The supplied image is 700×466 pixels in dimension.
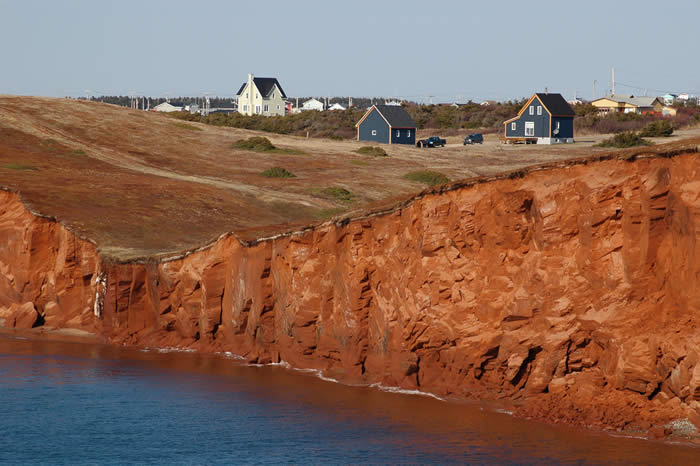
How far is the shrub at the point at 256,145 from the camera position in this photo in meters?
88.3

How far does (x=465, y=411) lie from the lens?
26.8 meters

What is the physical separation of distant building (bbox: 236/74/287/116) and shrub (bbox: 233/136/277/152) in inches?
3110

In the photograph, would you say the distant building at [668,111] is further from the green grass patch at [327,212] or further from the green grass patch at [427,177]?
the green grass patch at [327,212]

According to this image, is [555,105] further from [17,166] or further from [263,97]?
[263,97]

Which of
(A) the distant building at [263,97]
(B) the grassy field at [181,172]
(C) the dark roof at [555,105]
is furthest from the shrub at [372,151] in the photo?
(A) the distant building at [263,97]

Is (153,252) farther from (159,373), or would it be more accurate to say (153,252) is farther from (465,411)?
(465,411)

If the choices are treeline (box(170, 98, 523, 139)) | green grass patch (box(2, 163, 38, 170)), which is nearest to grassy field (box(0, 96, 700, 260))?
green grass patch (box(2, 163, 38, 170))

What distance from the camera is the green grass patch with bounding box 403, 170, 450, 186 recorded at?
76250mm

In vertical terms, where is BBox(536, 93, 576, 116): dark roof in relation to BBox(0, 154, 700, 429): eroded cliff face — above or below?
above

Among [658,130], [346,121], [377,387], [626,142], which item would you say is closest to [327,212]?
[377,387]

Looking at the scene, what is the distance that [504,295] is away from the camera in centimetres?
2717

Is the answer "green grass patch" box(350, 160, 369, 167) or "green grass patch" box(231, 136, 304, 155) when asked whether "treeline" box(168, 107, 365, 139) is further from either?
"green grass patch" box(350, 160, 369, 167)

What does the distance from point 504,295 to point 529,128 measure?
84.3 meters

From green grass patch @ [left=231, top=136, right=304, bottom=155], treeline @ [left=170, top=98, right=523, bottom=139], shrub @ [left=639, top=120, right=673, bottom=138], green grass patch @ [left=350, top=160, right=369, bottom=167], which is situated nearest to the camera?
green grass patch @ [left=350, top=160, right=369, bottom=167]
